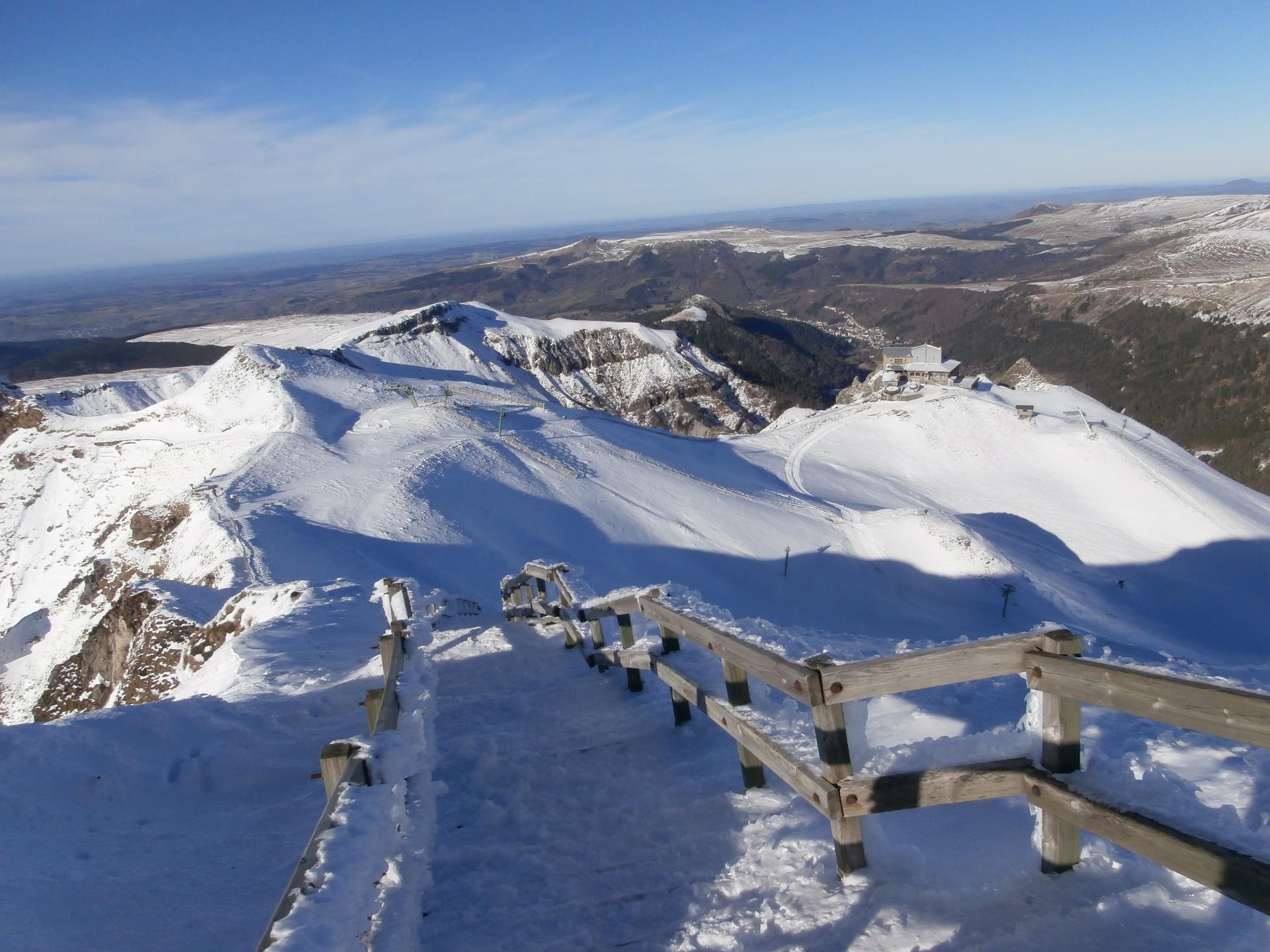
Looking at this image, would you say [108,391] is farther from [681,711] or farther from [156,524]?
[681,711]

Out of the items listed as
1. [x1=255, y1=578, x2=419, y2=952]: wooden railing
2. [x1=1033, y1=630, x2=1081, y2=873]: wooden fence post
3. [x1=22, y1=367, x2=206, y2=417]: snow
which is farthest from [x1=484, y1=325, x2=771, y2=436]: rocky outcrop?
[x1=1033, y1=630, x2=1081, y2=873]: wooden fence post

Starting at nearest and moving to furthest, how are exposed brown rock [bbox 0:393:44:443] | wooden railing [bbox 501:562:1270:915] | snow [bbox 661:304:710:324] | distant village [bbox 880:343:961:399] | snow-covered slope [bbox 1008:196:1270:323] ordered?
wooden railing [bbox 501:562:1270:915]
exposed brown rock [bbox 0:393:44:443]
distant village [bbox 880:343:961:399]
snow [bbox 661:304:710:324]
snow-covered slope [bbox 1008:196:1270:323]

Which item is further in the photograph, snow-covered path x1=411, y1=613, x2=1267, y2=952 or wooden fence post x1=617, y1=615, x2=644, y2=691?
wooden fence post x1=617, y1=615, x2=644, y2=691

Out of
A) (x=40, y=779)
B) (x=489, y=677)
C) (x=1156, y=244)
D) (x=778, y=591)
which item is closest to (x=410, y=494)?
(x=778, y=591)

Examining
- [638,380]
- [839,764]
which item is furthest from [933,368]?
[839,764]

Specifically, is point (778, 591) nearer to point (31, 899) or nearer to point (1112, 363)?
point (31, 899)

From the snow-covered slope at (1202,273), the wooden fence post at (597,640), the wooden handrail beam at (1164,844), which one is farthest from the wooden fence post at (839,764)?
the snow-covered slope at (1202,273)

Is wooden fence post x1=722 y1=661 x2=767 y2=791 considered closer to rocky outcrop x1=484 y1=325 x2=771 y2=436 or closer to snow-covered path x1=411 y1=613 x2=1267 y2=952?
snow-covered path x1=411 y1=613 x2=1267 y2=952
